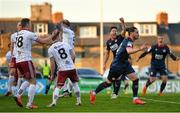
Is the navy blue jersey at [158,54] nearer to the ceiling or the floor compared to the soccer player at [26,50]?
nearer to the floor

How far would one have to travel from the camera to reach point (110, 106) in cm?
1752

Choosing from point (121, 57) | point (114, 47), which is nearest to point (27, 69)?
point (121, 57)

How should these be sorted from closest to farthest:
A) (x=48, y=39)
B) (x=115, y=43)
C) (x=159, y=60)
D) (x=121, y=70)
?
(x=48, y=39)
(x=121, y=70)
(x=115, y=43)
(x=159, y=60)

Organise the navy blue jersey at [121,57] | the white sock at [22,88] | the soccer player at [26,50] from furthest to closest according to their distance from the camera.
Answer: the navy blue jersey at [121,57], the white sock at [22,88], the soccer player at [26,50]

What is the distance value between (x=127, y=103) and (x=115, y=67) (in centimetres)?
102

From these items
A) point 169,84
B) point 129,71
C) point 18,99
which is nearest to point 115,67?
point 129,71

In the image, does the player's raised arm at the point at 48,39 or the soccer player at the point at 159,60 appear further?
the soccer player at the point at 159,60

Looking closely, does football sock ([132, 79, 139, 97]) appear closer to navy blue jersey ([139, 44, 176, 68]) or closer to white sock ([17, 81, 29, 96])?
white sock ([17, 81, 29, 96])

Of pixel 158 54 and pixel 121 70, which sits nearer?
pixel 121 70

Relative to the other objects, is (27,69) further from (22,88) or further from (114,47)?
(114,47)

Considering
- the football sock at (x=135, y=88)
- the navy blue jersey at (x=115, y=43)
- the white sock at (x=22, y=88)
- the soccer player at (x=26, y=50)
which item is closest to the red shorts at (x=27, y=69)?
the soccer player at (x=26, y=50)

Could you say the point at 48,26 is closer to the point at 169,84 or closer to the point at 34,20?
the point at 34,20

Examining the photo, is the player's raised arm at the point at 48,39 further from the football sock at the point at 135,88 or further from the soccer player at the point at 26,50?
the football sock at the point at 135,88

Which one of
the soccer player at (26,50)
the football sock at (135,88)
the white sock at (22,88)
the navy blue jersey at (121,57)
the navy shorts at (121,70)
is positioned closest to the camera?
the soccer player at (26,50)
